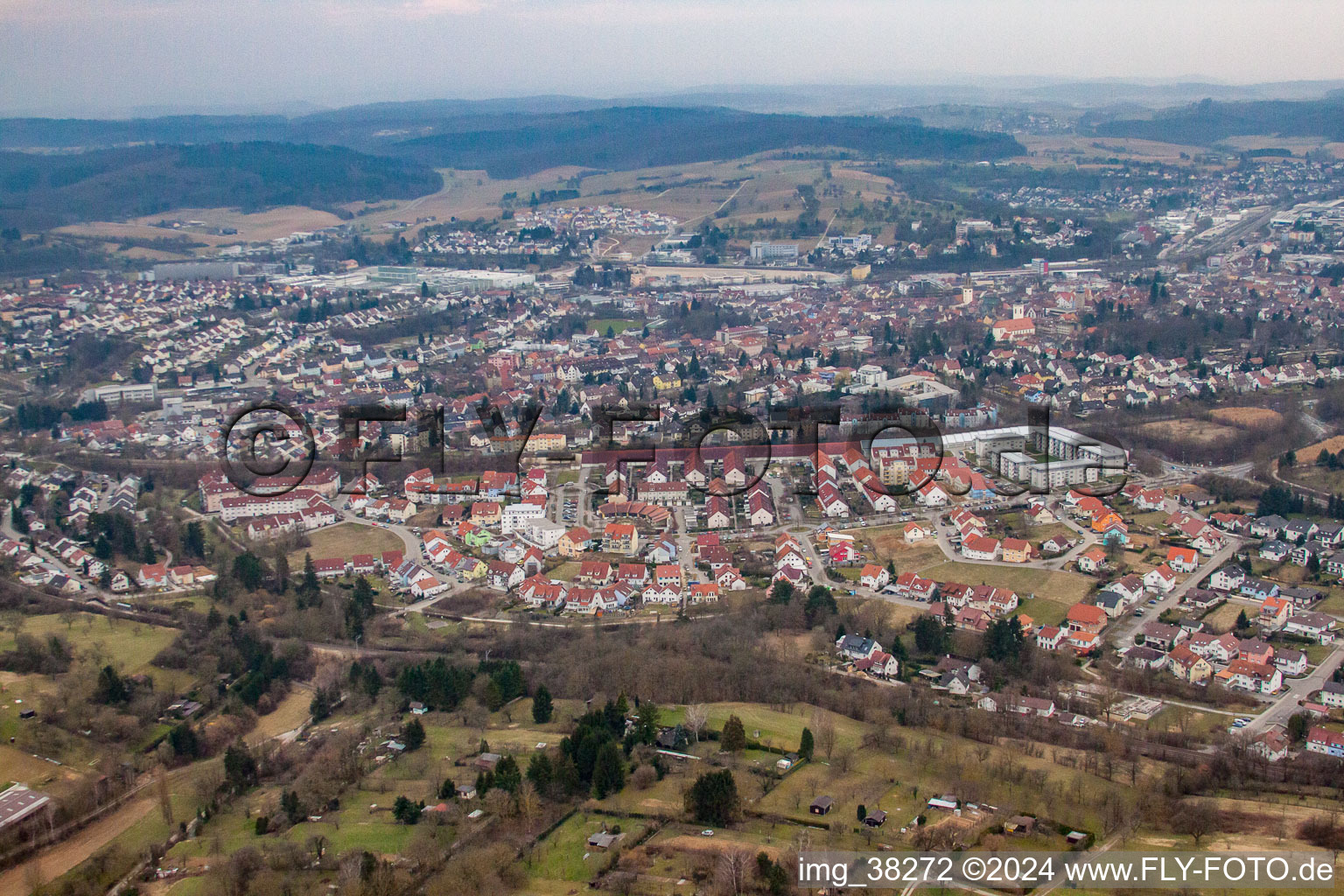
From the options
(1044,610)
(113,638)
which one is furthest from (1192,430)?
(113,638)

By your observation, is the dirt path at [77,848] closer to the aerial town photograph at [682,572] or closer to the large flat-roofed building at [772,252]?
the aerial town photograph at [682,572]

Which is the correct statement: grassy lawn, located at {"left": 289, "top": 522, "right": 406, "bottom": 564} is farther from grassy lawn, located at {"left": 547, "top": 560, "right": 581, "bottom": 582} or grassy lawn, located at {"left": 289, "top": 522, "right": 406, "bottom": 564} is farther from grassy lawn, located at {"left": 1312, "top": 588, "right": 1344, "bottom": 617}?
grassy lawn, located at {"left": 1312, "top": 588, "right": 1344, "bottom": 617}

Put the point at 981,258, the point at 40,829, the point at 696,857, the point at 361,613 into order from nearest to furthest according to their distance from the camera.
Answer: the point at 696,857
the point at 40,829
the point at 361,613
the point at 981,258

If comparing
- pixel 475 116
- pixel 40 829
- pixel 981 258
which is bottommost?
pixel 40 829

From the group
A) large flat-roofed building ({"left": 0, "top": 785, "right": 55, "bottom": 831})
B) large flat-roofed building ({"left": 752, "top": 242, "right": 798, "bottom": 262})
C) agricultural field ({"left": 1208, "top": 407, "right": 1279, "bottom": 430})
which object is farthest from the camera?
large flat-roofed building ({"left": 752, "top": 242, "right": 798, "bottom": 262})

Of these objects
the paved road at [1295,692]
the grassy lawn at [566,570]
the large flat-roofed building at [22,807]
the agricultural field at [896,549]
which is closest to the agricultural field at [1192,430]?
the agricultural field at [896,549]

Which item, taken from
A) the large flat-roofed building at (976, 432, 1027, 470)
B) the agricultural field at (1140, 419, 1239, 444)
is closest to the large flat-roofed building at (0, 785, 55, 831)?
the large flat-roofed building at (976, 432, 1027, 470)

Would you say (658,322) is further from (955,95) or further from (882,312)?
(955,95)

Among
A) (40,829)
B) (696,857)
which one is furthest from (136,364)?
(696,857)
